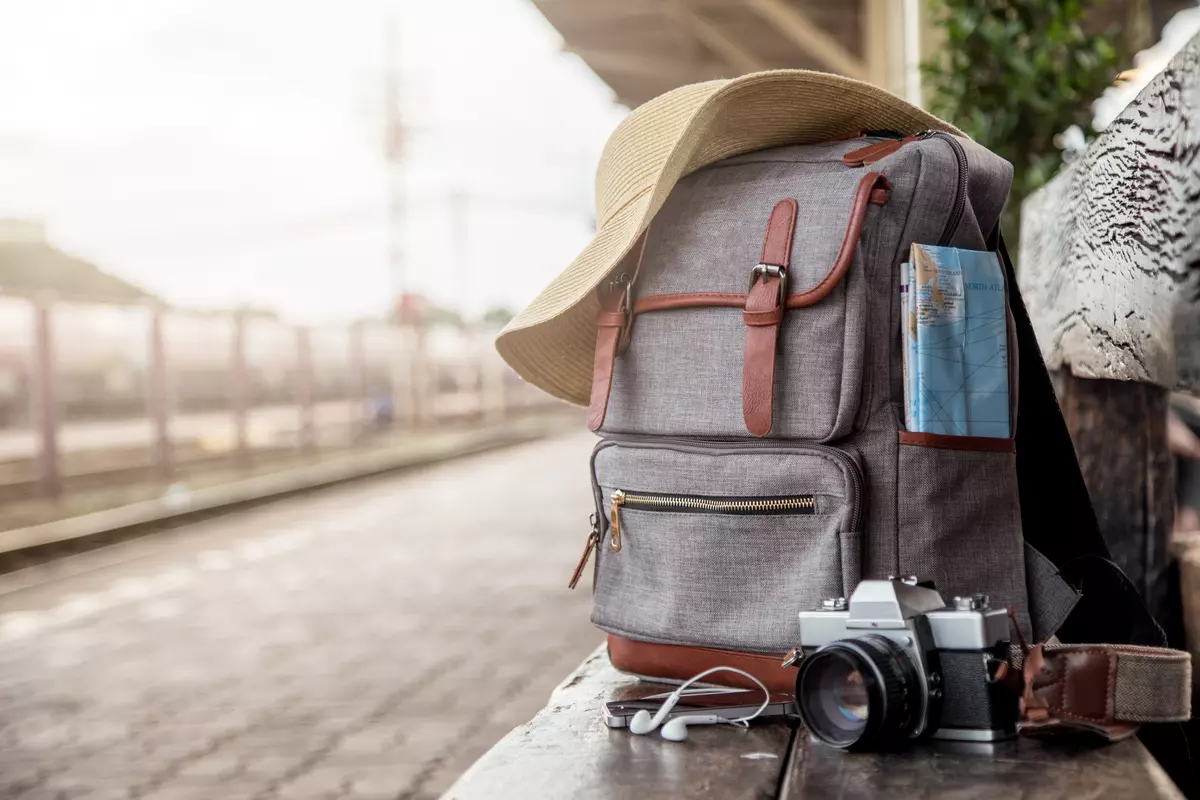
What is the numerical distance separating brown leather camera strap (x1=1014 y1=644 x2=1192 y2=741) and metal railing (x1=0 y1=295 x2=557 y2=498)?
29.3 ft

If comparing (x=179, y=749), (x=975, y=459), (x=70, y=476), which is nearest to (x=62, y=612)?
(x=179, y=749)

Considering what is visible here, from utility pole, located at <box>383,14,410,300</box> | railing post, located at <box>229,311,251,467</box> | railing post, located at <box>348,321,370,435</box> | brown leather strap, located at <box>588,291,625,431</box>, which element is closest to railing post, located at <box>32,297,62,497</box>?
railing post, located at <box>229,311,251,467</box>

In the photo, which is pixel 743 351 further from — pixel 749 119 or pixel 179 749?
pixel 179 749

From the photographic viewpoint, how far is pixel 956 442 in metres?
1.39

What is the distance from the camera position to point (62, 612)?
5.58m

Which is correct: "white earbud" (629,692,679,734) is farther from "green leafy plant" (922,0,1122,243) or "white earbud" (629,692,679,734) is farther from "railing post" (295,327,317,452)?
"railing post" (295,327,317,452)

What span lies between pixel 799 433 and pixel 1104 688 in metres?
0.42

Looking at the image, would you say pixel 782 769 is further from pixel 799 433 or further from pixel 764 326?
pixel 764 326

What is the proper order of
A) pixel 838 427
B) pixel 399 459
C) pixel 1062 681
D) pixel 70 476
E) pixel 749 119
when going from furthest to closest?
pixel 399 459
pixel 70 476
pixel 749 119
pixel 838 427
pixel 1062 681

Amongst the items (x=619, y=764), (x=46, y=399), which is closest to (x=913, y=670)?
(x=619, y=764)

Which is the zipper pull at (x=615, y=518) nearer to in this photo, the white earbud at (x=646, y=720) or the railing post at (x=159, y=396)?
the white earbud at (x=646, y=720)

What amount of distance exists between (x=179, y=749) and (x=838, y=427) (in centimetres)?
272

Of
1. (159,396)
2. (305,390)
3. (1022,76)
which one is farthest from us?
(305,390)

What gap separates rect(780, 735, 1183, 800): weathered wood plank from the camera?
1032 millimetres
